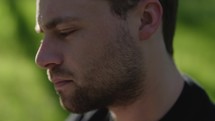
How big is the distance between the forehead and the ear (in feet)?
0.38

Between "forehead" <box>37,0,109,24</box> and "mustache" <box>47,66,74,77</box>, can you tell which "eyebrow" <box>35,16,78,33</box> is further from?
"mustache" <box>47,66,74,77</box>

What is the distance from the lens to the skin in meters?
1.79

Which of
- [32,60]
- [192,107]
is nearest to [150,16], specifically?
[192,107]

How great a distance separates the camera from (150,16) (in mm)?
1843

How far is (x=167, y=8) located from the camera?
6.26ft

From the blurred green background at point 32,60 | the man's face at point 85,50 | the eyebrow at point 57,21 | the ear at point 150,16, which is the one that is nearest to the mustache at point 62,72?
the man's face at point 85,50

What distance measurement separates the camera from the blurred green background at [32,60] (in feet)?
11.7

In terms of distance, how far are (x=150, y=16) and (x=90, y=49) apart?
8.1 inches

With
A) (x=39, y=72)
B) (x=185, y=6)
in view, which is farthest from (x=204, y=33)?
(x=39, y=72)

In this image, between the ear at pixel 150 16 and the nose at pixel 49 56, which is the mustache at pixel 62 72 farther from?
the ear at pixel 150 16

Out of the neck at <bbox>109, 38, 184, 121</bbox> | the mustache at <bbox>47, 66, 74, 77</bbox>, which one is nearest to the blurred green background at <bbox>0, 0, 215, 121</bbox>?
the neck at <bbox>109, 38, 184, 121</bbox>

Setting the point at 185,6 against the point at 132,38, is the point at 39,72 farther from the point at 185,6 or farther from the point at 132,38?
the point at 132,38

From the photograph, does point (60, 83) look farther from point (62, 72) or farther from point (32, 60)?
point (32, 60)

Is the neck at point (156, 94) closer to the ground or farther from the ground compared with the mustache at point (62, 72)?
closer to the ground
